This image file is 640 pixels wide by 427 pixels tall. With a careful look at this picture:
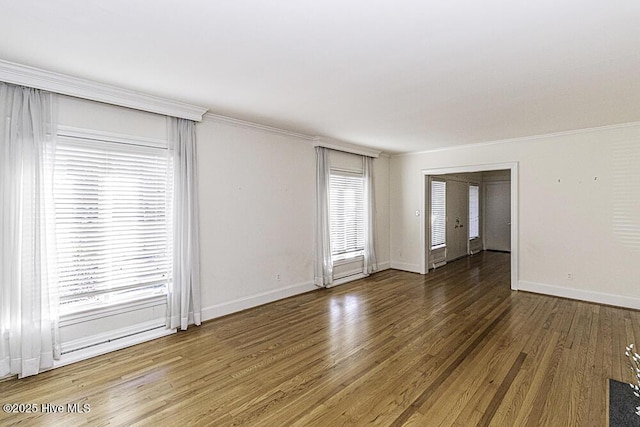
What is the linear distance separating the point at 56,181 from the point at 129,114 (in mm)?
1031

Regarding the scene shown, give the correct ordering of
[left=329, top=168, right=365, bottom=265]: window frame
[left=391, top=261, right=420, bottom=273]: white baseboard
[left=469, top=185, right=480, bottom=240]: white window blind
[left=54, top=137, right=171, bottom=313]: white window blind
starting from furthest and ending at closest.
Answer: [left=469, top=185, right=480, bottom=240]: white window blind → [left=391, top=261, right=420, bottom=273]: white baseboard → [left=329, top=168, right=365, bottom=265]: window frame → [left=54, top=137, right=171, bottom=313]: white window blind

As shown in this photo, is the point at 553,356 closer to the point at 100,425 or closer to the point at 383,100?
the point at 383,100

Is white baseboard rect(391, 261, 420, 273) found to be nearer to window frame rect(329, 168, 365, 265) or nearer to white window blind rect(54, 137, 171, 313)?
window frame rect(329, 168, 365, 265)

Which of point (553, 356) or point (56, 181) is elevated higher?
point (56, 181)

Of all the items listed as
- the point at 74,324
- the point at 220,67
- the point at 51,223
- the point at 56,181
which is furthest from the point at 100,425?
the point at 220,67

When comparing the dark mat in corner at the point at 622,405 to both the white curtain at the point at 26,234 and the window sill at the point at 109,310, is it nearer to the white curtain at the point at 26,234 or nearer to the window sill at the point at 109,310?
the window sill at the point at 109,310

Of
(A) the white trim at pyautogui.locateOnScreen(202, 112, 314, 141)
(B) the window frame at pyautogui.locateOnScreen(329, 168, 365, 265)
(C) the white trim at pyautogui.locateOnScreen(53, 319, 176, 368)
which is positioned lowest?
(C) the white trim at pyautogui.locateOnScreen(53, 319, 176, 368)

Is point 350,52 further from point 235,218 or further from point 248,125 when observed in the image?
point 235,218

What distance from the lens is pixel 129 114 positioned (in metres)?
3.44

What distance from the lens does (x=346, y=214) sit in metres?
6.21

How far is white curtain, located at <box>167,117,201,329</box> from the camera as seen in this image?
12.2 feet

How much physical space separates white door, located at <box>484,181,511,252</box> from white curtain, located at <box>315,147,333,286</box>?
22.7 ft

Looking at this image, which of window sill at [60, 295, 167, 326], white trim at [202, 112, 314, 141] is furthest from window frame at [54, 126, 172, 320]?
white trim at [202, 112, 314, 141]

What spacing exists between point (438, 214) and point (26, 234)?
24.7ft
